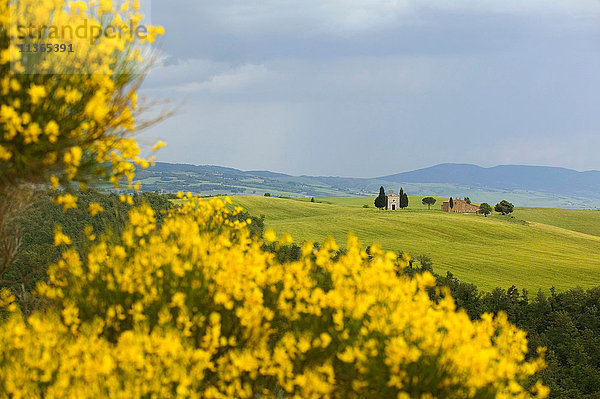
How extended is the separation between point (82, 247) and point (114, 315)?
237 cm

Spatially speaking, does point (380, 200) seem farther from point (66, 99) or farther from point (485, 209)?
point (66, 99)

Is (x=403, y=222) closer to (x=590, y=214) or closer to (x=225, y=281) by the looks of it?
(x=590, y=214)

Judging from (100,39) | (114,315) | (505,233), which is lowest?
(505,233)

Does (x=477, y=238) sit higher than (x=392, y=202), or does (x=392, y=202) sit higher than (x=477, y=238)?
(x=392, y=202)

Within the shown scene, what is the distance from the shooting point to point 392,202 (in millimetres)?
108438

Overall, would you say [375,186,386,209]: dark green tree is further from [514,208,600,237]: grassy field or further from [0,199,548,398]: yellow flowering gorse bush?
[0,199,548,398]: yellow flowering gorse bush

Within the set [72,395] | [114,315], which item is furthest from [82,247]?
[72,395]

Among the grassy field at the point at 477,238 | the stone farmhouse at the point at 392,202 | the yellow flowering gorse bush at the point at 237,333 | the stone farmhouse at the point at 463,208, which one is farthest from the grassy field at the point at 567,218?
the yellow flowering gorse bush at the point at 237,333

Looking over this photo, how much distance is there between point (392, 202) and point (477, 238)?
30921 mm

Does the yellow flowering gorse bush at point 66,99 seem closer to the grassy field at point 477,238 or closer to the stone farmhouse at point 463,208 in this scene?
the grassy field at point 477,238

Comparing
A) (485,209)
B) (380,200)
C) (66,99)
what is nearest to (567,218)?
(485,209)

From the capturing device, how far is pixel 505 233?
83312 millimetres

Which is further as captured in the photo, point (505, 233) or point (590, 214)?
point (590, 214)

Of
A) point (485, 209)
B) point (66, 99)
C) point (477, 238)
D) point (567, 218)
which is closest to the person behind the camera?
point (66, 99)
